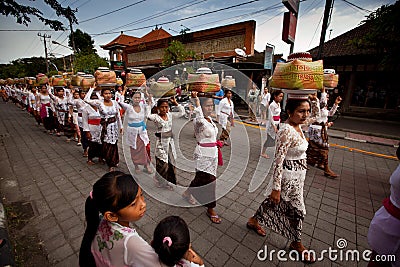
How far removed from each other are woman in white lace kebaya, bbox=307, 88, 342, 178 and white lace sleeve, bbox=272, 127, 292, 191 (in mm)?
2852

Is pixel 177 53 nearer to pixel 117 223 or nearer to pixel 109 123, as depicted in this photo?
pixel 109 123

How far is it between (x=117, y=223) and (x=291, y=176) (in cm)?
180

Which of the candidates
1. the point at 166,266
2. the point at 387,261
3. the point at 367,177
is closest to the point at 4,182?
the point at 166,266

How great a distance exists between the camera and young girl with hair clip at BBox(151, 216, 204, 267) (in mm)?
1110

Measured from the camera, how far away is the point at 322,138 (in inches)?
175

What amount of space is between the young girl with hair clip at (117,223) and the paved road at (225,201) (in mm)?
1375

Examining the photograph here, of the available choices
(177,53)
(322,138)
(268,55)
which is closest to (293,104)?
(322,138)

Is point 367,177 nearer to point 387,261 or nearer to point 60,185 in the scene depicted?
point 387,261

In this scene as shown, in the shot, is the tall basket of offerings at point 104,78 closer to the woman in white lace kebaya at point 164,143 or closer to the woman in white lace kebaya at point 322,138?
the woman in white lace kebaya at point 164,143

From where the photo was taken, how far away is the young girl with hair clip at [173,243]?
1110 millimetres

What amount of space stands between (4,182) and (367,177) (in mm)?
7825

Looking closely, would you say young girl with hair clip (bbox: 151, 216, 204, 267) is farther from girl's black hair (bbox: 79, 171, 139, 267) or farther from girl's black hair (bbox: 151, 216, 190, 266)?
girl's black hair (bbox: 79, 171, 139, 267)

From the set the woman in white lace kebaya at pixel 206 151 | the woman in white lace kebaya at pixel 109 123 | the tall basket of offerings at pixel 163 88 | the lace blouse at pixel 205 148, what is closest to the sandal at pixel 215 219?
the woman in white lace kebaya at pixel 206 151

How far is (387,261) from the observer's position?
1342mm
